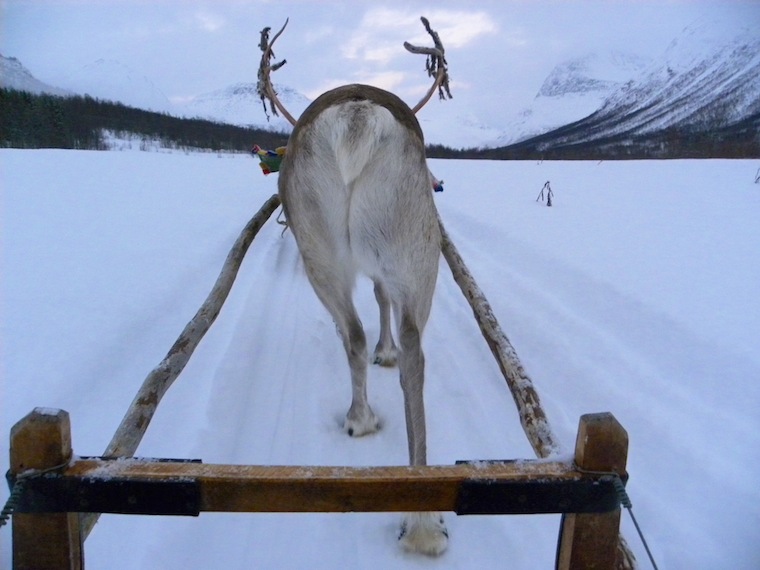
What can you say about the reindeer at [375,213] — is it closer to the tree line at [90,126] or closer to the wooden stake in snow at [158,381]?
the wooden stake in snow at [158,381]

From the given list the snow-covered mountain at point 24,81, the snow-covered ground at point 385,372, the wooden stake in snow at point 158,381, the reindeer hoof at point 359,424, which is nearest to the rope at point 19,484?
the wooden stake in snow at point 158,381

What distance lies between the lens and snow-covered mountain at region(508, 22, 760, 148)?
229ft

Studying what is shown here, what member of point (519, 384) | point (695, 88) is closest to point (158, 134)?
point (519, 384)

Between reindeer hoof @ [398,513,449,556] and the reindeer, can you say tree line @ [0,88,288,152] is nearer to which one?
the reindeer

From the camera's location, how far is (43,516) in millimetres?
1091

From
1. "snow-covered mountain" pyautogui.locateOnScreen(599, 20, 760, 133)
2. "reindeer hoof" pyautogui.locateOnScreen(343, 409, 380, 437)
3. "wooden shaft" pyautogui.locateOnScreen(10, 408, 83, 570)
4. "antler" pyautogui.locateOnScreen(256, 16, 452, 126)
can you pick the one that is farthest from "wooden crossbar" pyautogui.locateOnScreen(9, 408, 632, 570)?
"snow-covered mountain" pyautogui.locateOnScreen(599, 20, 760, 133)

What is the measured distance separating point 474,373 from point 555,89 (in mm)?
217880

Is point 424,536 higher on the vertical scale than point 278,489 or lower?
lower

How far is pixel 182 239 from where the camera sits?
6543 mm

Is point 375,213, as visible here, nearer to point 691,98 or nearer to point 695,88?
point 691,98

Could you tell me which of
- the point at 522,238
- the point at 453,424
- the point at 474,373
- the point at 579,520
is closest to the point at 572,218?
the point at 522,238

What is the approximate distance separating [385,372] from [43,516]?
270cm

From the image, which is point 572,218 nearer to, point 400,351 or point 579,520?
point 400,351

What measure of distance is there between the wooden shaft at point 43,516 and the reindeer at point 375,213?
1.32 m
